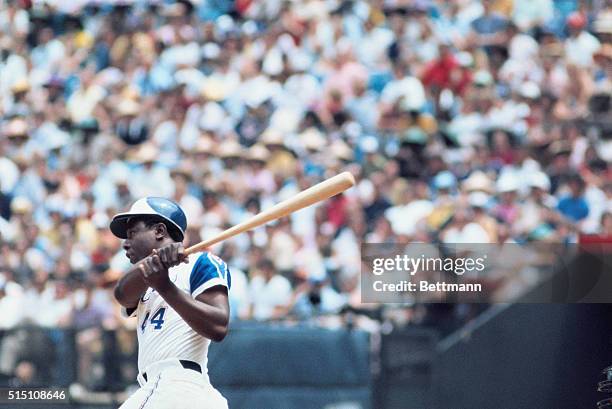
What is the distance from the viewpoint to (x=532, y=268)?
8.02m

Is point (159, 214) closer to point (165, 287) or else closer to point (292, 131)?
point (165, 287)

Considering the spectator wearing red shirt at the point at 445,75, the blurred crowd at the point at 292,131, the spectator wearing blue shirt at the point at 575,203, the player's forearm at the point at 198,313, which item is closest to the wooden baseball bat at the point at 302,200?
the player's forearm at the point at 198,313

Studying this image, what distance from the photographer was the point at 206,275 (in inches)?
177

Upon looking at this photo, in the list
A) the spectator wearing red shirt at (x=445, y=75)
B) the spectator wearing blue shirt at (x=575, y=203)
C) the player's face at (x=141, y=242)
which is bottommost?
the player's face at (x=141, y=242)

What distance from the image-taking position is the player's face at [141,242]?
15.2 feet

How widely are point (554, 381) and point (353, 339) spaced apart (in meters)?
1.34

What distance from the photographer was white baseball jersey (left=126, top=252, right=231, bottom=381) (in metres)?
4.52

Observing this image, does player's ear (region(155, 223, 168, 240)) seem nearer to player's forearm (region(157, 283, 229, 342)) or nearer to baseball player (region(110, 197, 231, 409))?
baseball player (region(110, 197, 231, 409))

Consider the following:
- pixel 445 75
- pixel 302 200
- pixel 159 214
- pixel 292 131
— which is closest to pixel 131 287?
pixel 159 214

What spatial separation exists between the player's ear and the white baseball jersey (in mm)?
134

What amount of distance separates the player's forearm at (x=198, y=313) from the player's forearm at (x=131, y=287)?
0.27m

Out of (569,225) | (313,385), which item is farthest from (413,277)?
(569,225)

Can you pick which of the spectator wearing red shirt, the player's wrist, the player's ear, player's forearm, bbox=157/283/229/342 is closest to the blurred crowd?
the spectator wearing red shirt

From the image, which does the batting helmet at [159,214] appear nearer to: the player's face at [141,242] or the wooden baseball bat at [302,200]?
the player's face at [141,242]
